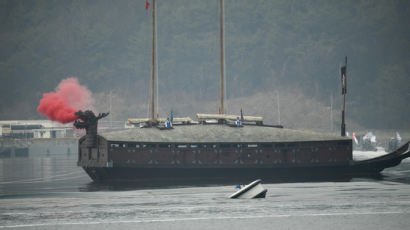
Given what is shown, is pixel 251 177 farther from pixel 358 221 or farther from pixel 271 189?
pixel 358 221

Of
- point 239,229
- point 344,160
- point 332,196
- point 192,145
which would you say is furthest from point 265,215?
point 344,160

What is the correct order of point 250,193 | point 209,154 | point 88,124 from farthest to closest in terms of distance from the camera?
1. point 209,154
2. point 88,124
3. point 250,193

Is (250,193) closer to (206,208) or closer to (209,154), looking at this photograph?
(206,208)

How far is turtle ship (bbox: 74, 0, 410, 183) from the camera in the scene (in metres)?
60.7

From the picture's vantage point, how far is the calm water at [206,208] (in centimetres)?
3130

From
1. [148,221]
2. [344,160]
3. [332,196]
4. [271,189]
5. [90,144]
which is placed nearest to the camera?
[148,221]

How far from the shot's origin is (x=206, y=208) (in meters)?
37.3

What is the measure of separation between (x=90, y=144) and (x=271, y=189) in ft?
64.3

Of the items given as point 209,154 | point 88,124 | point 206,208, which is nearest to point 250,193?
point 206,208

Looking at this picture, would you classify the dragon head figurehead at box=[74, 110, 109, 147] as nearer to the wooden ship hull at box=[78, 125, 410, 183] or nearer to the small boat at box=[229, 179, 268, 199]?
the wooden ship hull at box=[78, 125, 410, 183]

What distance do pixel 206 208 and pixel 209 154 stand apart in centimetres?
2536

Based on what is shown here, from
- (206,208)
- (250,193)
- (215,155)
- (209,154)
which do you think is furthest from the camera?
(215,155)

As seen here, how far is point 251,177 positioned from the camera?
64.1 m

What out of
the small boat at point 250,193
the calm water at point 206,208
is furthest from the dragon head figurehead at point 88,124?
the small boat at point 250,193
